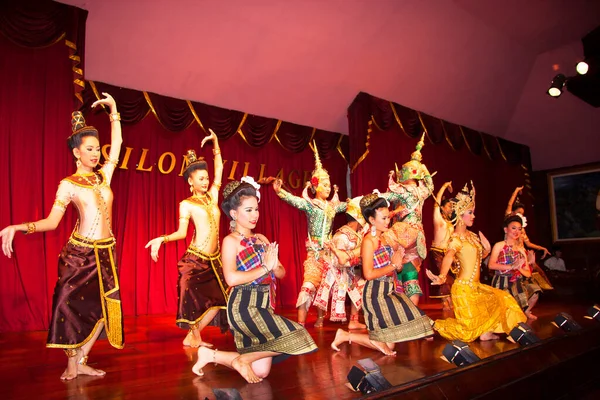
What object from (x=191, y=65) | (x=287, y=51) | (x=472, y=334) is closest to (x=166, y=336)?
(x=472, y=334)

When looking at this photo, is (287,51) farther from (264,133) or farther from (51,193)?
(51,193)

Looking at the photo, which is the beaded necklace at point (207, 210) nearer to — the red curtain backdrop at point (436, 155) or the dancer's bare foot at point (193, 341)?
the dancer's bare foot at point (193, 341)

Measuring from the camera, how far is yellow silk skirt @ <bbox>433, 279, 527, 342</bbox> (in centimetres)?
393

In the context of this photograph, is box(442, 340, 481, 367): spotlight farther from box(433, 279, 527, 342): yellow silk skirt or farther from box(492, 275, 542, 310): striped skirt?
box(492, 275, 542, 310): striped skirt

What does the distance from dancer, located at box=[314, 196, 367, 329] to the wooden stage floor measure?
19.4 inches

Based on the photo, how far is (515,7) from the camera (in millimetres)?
8102

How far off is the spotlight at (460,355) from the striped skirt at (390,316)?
13.0 inches

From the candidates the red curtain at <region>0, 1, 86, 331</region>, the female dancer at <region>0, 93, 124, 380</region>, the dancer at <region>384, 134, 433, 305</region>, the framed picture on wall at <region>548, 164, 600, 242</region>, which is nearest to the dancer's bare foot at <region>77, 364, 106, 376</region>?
the female dancer at <region>0, 93, 124, 380</region>

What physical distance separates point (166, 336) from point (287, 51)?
422cm

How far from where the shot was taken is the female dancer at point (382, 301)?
331cm

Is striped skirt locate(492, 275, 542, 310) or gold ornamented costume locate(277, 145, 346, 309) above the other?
gold ornamented costume locate(277, 145, 346, 309)

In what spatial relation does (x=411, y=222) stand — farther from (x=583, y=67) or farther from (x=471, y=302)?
(x=583, y=67)

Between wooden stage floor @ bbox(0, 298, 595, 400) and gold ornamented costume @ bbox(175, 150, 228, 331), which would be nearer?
wooden stage floor @ bbox(0, 298, 595, 400)

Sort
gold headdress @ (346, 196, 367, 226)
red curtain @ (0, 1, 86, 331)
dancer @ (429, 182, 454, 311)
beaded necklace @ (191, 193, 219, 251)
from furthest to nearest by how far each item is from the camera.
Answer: dancer @ (429, 182, 454, 311) < red curtain @ (0, 1, 86, 331) < gold headdress @ (346, 196, 367, 226) < beaded necklace @ (191, 193, 219, 251)
